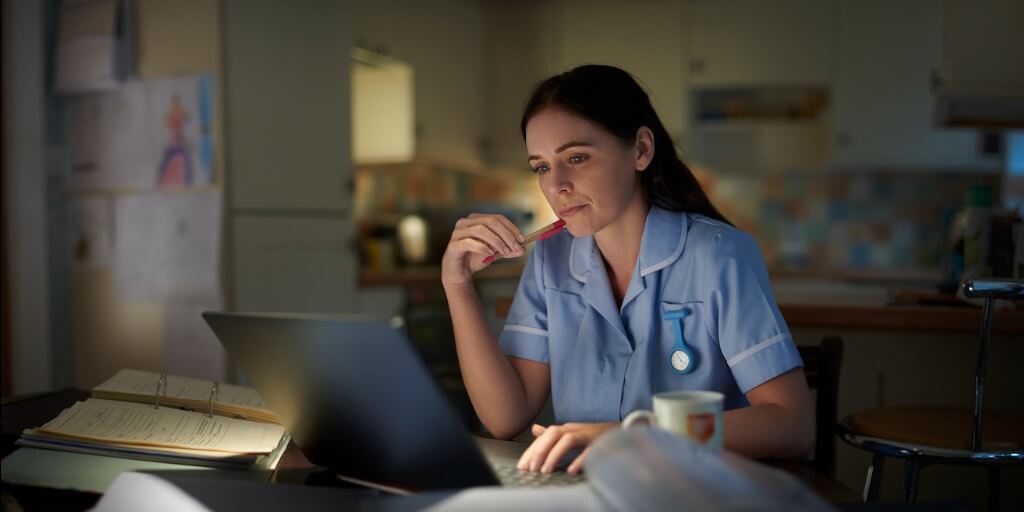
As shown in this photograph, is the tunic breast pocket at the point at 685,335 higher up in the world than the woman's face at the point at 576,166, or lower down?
lower down

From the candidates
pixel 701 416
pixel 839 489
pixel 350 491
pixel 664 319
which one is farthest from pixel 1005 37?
pixel 350 491

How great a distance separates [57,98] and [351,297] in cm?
119

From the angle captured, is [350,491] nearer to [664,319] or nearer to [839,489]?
[839,489]

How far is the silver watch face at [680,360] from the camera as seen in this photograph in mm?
1226

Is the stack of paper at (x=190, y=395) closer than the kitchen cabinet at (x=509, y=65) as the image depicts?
Yes

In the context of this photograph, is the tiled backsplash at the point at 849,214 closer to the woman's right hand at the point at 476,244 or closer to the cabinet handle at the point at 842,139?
the cabinet handle at the point at 842,139

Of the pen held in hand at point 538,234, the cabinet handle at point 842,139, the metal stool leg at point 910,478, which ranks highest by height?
the cabinet handle at point 842,139

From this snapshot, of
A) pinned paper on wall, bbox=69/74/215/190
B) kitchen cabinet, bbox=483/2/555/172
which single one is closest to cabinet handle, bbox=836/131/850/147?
kitchen cabinet, bbox=483/2/555/172

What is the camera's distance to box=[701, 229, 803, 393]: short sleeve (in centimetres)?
Result: 113

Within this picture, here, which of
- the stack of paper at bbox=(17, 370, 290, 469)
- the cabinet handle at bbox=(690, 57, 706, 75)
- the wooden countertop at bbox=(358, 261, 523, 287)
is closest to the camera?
the stack of paper at bbox=(17, 370, 290, 469)

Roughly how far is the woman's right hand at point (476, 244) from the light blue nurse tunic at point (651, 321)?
0.17 m

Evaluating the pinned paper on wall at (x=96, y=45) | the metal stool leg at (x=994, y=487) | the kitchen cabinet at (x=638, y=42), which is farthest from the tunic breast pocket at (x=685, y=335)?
the kitchen cabinet at (x=638, y=42)

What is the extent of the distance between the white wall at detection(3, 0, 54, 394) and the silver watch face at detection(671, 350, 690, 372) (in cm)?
241

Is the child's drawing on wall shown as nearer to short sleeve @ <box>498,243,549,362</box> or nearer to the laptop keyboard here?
short sleeve @ <box>498,243,549,362</box>
